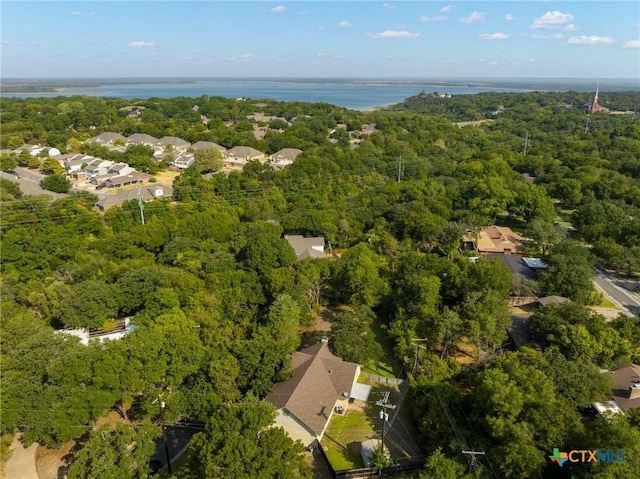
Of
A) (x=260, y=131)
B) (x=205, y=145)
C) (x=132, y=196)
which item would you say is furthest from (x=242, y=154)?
(x=260, y=131)

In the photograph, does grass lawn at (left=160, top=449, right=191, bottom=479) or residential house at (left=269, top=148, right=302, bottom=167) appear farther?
residential house at (left=269, top=148, right=302, bottom=167)

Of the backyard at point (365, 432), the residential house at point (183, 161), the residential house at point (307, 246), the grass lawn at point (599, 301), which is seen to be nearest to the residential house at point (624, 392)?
the backyard at point (365, 432)

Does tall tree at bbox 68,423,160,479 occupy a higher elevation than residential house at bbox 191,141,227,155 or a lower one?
lower

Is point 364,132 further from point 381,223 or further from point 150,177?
point 381,223

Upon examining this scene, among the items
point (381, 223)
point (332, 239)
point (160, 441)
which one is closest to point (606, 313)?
point (381, 223)

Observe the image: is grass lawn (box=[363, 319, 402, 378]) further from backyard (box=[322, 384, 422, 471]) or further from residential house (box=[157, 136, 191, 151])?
residential house (box=[157, 136, 191, 151])

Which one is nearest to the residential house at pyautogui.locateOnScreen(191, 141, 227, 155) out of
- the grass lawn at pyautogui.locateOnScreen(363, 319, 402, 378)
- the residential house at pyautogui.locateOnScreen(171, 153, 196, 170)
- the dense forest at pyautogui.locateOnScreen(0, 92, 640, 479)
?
the residential house at pyautogui.locateOnScreen(171, 153, 196, 170)
